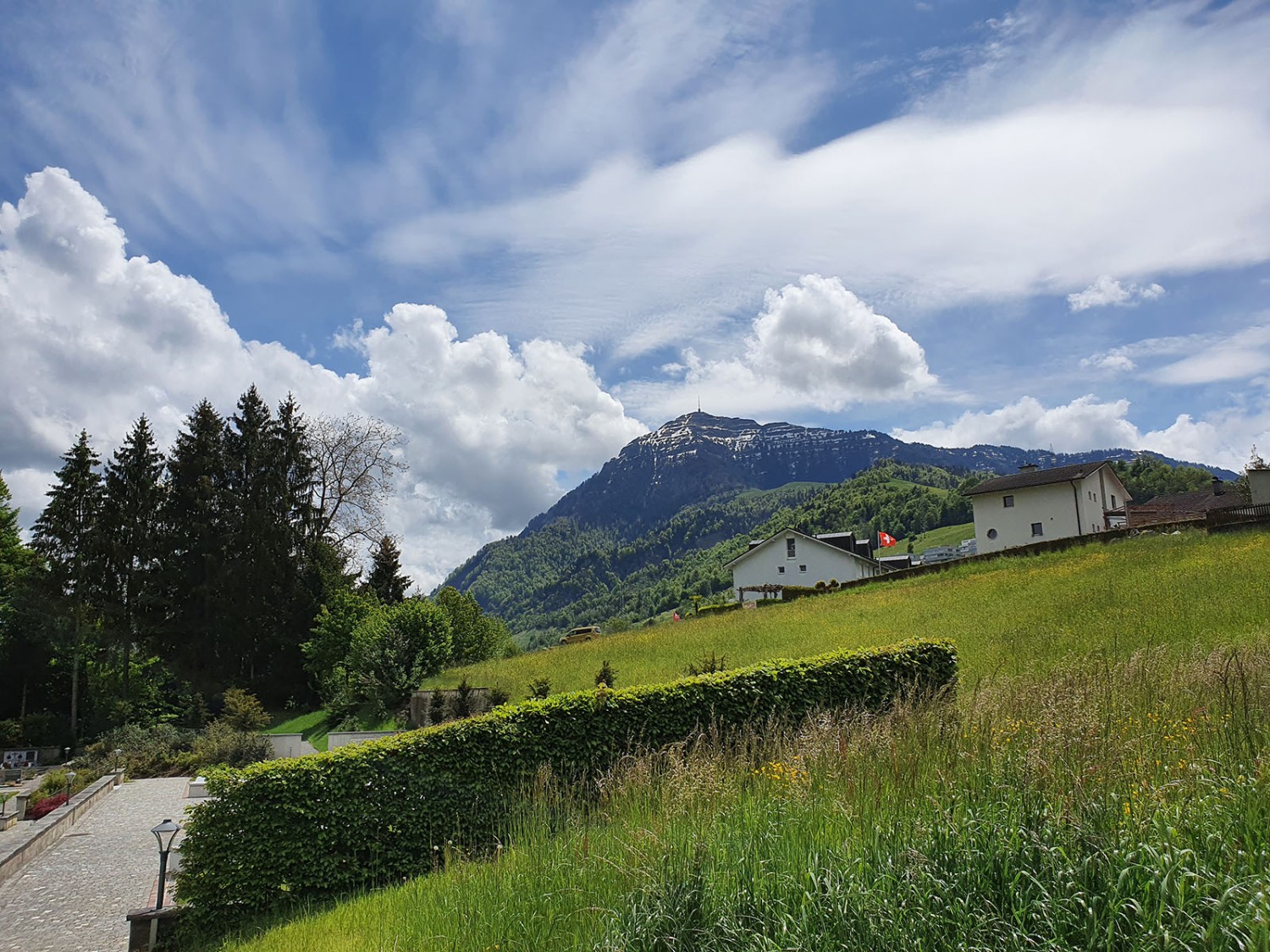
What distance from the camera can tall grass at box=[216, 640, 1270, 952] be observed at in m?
3.28

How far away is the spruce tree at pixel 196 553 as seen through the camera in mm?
37438

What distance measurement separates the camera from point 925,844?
4035mm

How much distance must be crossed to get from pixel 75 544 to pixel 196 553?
514cm

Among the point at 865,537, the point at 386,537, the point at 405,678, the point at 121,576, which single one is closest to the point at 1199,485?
the point at 865,537

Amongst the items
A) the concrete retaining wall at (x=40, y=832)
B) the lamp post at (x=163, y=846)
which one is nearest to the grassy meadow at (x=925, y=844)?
the lamp post at (x=163, y=846)

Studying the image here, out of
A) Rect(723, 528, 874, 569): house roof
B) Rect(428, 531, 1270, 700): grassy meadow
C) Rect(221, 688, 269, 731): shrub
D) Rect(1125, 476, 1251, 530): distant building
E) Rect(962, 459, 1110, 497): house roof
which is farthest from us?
Rect(723, 528, 874, 569): house roof

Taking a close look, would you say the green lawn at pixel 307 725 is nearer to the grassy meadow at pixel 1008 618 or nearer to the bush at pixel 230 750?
the bush at pixel 230 750

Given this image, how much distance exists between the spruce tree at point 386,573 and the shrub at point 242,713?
34.6ft

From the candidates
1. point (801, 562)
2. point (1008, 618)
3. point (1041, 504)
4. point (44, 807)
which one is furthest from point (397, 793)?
point (801, 562)

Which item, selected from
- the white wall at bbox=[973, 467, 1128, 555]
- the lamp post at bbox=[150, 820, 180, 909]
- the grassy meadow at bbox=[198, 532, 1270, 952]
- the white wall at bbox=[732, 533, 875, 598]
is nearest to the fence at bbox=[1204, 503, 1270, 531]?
the white wall at bbox=[973, 467, 1128, 555]

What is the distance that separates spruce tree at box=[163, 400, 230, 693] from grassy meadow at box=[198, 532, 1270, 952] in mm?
33344

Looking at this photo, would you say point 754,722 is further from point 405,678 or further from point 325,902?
point 405,678

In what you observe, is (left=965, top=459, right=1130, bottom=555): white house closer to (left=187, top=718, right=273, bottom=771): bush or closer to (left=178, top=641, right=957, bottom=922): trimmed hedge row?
(left=187, top=718, right=273, bottom=771): bush

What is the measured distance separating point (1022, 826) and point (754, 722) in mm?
7857
